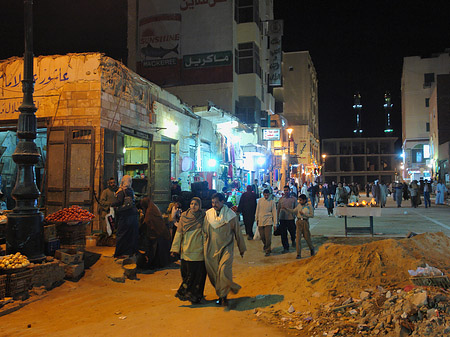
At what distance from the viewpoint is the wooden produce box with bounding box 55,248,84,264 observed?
281 inches

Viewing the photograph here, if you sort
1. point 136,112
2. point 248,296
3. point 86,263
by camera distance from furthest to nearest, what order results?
point 136,112 < point 86,263 < point 248,296

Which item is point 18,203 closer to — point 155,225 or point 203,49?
point 155,225

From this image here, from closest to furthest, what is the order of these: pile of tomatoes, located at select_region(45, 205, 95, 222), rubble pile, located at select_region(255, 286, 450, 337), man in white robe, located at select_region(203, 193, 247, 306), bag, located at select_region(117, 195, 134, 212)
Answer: rubble pile, located at select_region(255, 286, 450, 337)
man in white robe, located at select_region(203, 193, 247, 306)
pile of tomatoes, located at select_region(45, 205, 95, 222)
bag, located at select_region(117, 195, 134, 212)

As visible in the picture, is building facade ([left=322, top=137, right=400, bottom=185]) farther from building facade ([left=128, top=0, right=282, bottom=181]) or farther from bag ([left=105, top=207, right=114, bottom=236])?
bag ([left=105, top=207, right=114, bottom=236])

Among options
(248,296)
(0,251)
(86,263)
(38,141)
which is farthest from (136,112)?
(248,296)

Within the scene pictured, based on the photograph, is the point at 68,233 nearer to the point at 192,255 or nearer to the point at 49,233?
the point at 49,233

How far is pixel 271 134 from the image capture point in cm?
2958

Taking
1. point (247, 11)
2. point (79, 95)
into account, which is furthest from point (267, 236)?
point (247, 11)

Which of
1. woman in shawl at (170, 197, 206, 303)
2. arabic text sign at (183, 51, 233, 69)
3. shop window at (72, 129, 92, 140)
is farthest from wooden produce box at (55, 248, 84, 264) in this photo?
arabic text sign at (183, 51, 233, 69)

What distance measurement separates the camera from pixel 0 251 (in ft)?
21.7

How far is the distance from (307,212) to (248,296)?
12.1ft

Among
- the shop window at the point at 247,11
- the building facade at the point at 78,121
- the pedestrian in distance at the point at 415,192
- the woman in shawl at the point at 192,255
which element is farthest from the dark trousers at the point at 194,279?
the shop window at the point at 247,11

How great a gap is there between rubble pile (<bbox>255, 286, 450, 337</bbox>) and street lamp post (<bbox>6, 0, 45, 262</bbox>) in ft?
13.7

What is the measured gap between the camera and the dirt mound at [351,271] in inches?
220
